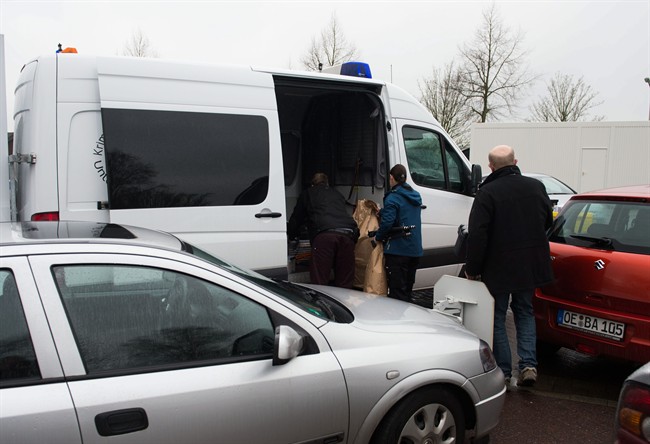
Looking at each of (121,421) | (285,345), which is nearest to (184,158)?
(285,345)

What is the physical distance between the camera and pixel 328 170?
6.54 m

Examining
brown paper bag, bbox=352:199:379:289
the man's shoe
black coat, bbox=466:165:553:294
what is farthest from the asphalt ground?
brown paper bag, bbox=352:199:379:289

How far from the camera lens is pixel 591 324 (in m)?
3.92

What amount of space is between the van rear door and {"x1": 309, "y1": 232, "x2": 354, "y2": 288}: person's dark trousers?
2.15 feet

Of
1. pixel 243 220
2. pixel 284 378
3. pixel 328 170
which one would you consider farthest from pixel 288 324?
pixel 328 170

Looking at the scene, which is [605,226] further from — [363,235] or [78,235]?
[78,235]

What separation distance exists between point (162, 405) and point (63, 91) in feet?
8.87

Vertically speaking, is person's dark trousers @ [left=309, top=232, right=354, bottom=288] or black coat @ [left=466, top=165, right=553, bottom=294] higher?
black coat @ [left=466, top=165, right=553, bottom=294]

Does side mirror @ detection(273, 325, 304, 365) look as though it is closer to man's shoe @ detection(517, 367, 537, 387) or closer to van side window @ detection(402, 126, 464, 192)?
man's shoe @ detection(517, 367, 537, 387)

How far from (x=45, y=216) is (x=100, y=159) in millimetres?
567

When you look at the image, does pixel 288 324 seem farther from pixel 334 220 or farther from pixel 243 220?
pixel 334 220

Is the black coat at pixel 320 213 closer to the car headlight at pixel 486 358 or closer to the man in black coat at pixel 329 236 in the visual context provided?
the man in black coat at pixel 329 236

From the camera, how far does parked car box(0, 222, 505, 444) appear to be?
6.37 feet

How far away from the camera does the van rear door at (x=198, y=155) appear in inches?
154
